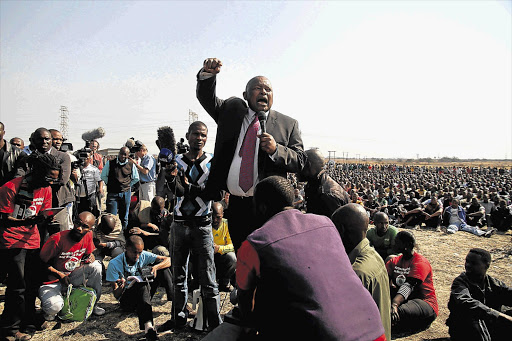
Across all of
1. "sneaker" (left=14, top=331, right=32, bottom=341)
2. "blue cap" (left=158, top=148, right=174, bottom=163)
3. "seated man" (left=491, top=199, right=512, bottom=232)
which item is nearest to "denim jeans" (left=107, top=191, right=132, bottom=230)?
"sneaker" (left=14, top=331, right=32, bottom=341)

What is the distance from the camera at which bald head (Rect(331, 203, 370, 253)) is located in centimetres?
226

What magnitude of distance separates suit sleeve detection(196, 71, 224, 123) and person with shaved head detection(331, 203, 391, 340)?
1152mm

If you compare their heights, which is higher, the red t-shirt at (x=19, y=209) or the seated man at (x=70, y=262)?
the red t-shirt at (x=19, y=209)

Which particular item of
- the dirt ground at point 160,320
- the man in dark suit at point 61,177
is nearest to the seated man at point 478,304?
the dirt ground at point 160,320

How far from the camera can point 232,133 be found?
7.63ft

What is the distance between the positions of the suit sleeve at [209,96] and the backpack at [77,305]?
112 inches

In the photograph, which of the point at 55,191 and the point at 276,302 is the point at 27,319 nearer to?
the point at 55,191

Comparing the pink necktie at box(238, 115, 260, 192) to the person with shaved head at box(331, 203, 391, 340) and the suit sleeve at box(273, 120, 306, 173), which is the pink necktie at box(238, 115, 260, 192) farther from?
the person with shaved head at box(331, 203, 391, 340)

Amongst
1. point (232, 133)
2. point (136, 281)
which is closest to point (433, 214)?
point (136, 281)

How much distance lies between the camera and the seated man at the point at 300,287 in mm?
1421

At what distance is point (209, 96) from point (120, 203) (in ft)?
17.3

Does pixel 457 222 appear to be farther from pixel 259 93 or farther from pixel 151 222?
pixel 259 93

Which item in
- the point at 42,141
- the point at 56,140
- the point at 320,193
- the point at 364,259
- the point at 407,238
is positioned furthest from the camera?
the point at 56,140

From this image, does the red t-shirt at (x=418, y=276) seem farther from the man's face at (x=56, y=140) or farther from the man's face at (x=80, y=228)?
the man's face at (x=56, y=140)
